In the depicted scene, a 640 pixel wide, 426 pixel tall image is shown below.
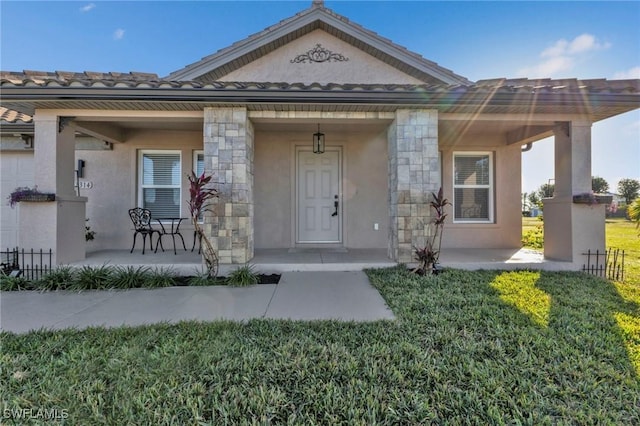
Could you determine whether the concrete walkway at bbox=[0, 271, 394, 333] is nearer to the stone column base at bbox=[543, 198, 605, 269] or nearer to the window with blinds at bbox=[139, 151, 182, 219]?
the window with blinds at bbox=[139, 151, 182, 219]

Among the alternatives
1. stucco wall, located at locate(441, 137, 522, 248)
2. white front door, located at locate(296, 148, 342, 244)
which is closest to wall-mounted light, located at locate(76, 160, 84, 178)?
white front door, located at locate(296, 148, 342, 244)

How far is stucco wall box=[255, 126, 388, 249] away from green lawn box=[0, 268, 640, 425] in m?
3.97

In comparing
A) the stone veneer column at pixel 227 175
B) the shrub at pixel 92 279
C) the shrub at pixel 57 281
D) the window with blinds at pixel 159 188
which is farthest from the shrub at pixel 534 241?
the shrub at pixel 57 281

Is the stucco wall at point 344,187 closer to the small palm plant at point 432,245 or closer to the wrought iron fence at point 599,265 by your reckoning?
the small palm plant at point 432,245

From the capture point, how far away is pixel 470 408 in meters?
1.85

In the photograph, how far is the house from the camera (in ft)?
15.4

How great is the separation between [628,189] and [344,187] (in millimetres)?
33949

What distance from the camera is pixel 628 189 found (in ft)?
86.9

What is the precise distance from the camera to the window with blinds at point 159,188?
7.23m

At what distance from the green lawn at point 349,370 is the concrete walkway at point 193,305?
1.05 ft

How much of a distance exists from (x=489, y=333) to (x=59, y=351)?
13.1ft

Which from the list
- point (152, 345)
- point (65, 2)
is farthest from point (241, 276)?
point (65, 2)

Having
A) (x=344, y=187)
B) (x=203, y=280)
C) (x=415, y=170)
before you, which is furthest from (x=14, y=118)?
(x=415, y=170)

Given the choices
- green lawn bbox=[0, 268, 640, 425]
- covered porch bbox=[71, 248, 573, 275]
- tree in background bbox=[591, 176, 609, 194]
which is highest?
tree in background bbox=[591, 176, 609, 194]
